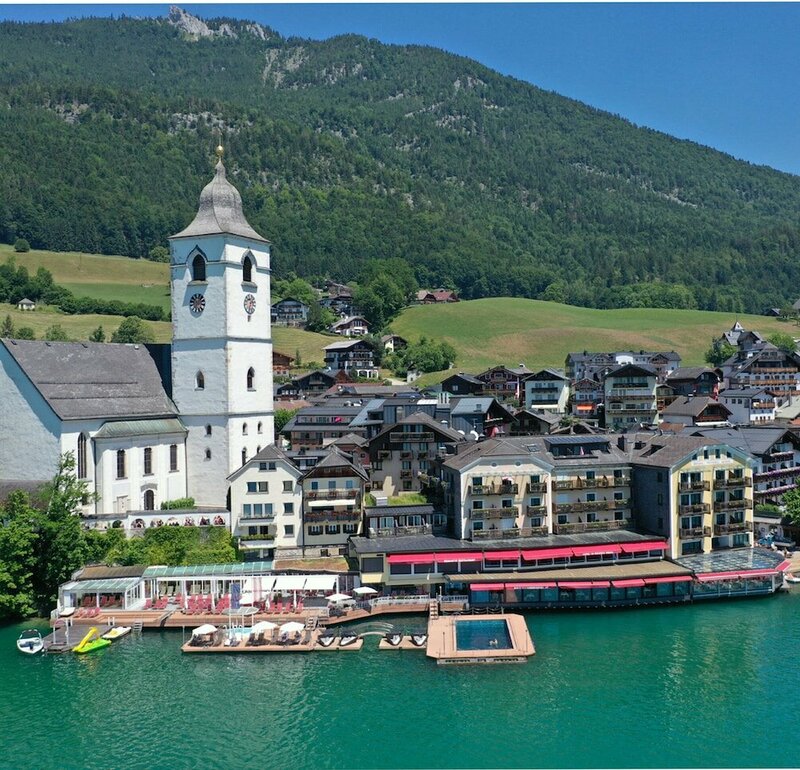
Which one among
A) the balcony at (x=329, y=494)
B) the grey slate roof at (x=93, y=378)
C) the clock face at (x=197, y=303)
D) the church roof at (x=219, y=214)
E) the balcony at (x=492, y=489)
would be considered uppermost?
the church roof at (x=219, y=214)

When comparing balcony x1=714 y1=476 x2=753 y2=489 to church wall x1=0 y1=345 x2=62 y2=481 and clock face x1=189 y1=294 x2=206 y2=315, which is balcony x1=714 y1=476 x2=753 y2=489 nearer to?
clock face x1=189 y1=294 x2=206 y2=315

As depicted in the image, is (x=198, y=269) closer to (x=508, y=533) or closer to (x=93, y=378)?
(x=93, y=378)

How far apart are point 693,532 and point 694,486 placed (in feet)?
10.2

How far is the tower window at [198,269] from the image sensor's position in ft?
206

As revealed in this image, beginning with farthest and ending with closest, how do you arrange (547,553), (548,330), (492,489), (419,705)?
(548,330)
(492,489)
(547,553)
(419,705)

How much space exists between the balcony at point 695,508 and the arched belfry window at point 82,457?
134 ft

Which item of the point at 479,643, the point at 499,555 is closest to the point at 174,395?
the point at 499,555

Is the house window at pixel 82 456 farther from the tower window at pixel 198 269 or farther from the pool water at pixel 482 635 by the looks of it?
the pool water at pixel 482 635

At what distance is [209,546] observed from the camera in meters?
56.2

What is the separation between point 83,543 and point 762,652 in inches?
1579

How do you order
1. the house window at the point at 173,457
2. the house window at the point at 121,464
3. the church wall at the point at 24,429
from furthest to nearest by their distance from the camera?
the house window at the point at 173,457 → the house window at the point at 121,464 → the church wall at the point at 24,429

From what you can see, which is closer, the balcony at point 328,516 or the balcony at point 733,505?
the balcony at point 733,505

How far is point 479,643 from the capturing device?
44.2 meters

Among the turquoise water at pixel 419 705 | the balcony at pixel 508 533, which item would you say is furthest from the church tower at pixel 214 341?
the balcony at pixel 508 533
